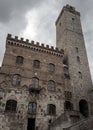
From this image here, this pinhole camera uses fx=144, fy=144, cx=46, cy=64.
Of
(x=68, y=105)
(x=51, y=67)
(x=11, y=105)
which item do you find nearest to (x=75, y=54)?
(x=51, y=67)

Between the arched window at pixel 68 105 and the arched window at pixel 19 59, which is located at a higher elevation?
the arched window at pixel 19 59

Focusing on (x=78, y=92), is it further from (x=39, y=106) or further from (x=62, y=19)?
→ (x=62, y=19)

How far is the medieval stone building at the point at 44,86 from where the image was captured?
1980 cm

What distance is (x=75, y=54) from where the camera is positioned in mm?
29406

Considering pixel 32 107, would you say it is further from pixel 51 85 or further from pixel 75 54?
pixel 75 54

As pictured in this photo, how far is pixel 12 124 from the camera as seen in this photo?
62.7 ft

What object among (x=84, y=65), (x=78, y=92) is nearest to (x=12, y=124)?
(x=78, y=92)

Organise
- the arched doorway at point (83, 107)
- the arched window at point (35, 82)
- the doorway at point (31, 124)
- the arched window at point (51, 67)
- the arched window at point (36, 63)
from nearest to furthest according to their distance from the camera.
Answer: the doorway at point (31, 124) → the arched window at point (35, 82) → the arched doorway at point (83, 107) → the arched window at point (36, 63) → the arched window at point (51, 67)

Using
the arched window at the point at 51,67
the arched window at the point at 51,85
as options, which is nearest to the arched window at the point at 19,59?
the arched window at the point at 51,67

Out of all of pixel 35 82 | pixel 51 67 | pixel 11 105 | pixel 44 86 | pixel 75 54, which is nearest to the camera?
pixel 11 105

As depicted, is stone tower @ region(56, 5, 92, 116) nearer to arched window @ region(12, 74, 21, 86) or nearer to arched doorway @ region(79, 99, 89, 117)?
arched doorway @ region(79, 99, 89, 117)

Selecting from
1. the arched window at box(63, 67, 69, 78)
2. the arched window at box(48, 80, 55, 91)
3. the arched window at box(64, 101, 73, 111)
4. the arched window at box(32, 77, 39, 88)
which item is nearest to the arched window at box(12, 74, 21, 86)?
the arched window at box(32, 77, 39, 88)

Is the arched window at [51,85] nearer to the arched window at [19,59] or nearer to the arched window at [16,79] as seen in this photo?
the arched window at [16,79]

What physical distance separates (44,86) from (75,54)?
33.4 ft
